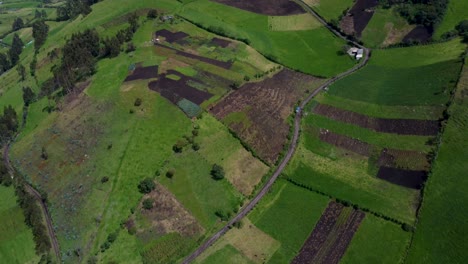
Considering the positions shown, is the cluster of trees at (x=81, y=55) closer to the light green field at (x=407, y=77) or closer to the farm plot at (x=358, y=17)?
the light green field at (x=407, y=77)

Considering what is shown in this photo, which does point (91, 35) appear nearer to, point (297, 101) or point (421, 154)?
point (297, 101)

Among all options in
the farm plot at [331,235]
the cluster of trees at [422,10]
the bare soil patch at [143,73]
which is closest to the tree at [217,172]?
the farm plot at [331,235]

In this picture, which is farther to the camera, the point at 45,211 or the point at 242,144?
the point at 242,144

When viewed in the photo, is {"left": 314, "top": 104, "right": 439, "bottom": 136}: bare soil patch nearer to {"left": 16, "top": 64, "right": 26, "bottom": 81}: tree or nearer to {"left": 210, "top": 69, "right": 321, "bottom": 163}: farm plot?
{"left": 210, "top": 69, "right": 321, "bottom": 163}: farm plot

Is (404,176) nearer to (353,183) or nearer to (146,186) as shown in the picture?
(353,183)

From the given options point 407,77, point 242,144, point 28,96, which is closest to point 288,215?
point 242,144

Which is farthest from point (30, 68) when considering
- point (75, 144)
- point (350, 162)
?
point (350, 162)
